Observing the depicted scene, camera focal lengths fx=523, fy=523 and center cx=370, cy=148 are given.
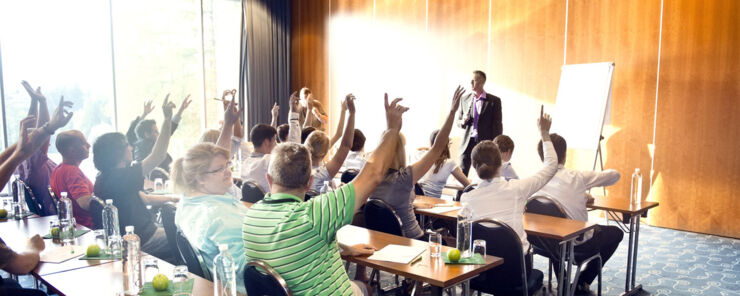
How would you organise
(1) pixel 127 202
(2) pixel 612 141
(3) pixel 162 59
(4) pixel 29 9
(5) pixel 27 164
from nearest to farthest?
(1) pixel 127 202 < (5) pixel 27 164 < (2) pixel 612 141 < (4) pixel 29 9 < (3) pixel 162 59

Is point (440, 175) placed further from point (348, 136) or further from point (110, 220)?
point (110, 220)

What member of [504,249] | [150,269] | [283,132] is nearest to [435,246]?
[504,249]

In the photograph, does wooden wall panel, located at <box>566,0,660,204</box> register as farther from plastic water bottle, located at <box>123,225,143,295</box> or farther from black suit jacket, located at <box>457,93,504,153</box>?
plastic water bottle, located at <box>123,225,143,295</box>

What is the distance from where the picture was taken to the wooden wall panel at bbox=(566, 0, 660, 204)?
21.2 ft

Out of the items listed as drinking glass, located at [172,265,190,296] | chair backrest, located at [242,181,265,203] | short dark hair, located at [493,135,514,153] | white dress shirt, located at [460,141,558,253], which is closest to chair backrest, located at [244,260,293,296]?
drinking glass, located at [172,265,190,296]

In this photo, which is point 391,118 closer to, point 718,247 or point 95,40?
point 718,247

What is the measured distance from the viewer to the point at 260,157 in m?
4.88

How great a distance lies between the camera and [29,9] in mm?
7969

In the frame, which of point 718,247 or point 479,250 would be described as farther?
point 718,247

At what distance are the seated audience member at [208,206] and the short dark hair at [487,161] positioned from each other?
1.42 meters

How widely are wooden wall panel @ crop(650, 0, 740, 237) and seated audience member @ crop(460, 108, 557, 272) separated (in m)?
4.06

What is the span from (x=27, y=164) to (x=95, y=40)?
5176mm

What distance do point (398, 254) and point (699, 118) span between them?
5225mm

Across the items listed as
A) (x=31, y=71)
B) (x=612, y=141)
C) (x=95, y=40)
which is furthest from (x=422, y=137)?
(x=31, y=71)
